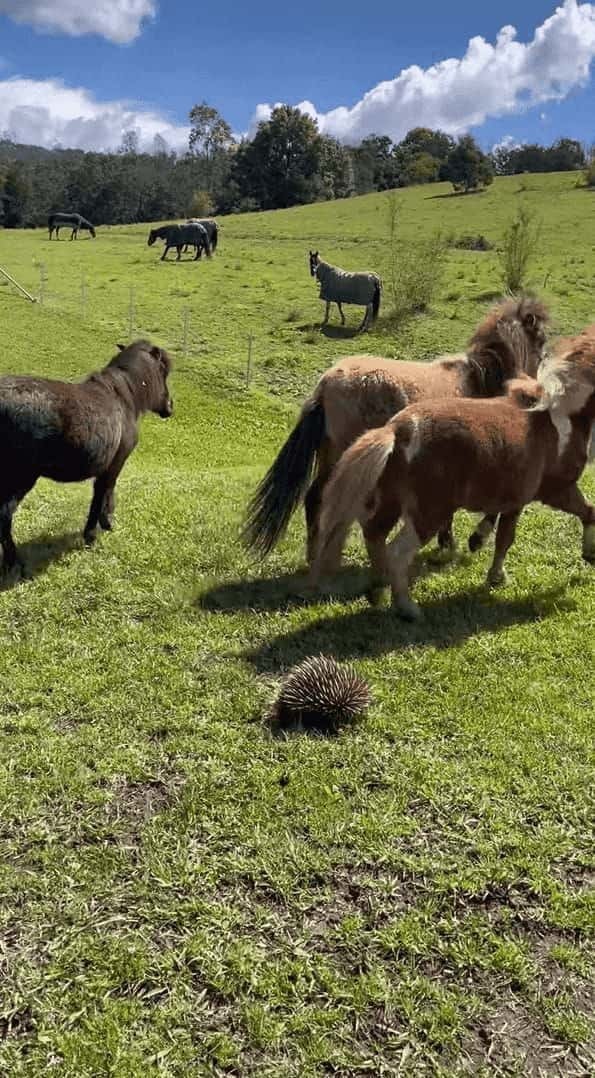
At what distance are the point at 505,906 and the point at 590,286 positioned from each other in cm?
3054

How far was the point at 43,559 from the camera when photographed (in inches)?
298

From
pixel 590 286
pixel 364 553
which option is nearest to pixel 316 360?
pixel 590 286

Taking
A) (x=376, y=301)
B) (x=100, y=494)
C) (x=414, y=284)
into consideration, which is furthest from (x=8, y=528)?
(x=414, y=284)

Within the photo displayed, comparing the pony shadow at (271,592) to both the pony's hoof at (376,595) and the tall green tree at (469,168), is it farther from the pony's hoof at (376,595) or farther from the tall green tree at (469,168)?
the tall green tree at (469,168)

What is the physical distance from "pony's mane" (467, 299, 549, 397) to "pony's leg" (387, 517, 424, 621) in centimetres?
251

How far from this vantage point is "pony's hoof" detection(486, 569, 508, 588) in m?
7.09

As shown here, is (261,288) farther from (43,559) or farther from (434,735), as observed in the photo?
(434,735)

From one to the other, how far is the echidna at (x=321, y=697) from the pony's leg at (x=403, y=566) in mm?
1433

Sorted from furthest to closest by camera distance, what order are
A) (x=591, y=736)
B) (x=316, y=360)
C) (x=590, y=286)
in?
(x=590, y=286) → (x=316, y=360) → (x=591, y=736)

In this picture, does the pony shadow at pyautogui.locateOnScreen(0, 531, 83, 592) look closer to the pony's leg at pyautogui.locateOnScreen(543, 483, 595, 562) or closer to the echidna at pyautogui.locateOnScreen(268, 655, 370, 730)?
the echidna at pyautogui.locateOnScreen(268, 655, 370, 730)

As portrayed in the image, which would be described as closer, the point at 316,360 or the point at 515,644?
the point at 515,644

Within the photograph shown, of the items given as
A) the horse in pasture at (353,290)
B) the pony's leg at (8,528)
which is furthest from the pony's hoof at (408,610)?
the horse in pasture at (353,290)

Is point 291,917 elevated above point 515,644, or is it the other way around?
point 515,644

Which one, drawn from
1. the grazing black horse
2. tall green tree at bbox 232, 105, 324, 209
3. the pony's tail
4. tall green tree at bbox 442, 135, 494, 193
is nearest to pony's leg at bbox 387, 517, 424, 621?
the pony's tail
